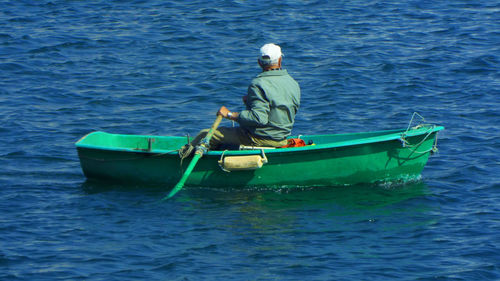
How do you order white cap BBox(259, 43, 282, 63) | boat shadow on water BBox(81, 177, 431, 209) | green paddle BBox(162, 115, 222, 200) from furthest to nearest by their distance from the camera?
green paddle BBox(162, 115, 222, 200) → boat shadow on water BBox(81, 177, 431, 209) → white cap BBox(259, 43, 282, 63)

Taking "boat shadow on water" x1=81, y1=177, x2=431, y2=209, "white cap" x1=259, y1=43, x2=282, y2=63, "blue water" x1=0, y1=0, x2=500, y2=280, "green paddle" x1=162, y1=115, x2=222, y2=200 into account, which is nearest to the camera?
"blue water" x1=0, y1=0, x2=500, y2=280

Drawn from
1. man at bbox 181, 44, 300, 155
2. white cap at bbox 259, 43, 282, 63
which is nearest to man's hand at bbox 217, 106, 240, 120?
man at bbox 181, 44, 300, 155

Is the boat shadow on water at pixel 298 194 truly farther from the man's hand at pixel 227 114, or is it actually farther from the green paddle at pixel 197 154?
the man's hand at pixel 227 114

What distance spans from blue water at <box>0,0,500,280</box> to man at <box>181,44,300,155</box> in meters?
0.77

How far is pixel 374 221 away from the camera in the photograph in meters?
9.44

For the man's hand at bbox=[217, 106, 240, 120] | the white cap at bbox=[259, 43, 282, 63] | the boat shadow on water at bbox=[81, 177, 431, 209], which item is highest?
the white cap at bbox=[259, 43, 282, 63]

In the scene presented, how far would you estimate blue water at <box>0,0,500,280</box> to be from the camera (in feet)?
27.7

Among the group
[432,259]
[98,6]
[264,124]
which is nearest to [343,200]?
[264,124]

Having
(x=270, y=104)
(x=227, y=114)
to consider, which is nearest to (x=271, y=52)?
(x=270, y=104)

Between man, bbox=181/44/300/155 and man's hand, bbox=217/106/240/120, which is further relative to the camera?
man's hand, bbox=217/106/240/120

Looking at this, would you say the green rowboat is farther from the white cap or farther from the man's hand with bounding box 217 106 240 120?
the white cap

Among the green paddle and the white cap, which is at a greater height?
the white cap

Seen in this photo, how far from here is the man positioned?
9.93m

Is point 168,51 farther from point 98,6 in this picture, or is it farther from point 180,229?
point 180,229
